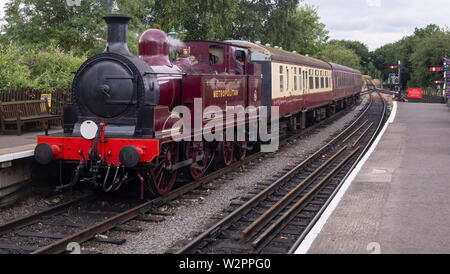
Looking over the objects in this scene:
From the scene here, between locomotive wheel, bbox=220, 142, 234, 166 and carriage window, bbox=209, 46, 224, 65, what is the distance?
1.89m

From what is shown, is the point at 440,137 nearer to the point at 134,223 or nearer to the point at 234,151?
the point at 234,151

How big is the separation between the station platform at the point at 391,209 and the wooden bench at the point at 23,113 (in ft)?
26.9

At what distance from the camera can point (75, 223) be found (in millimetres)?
7180

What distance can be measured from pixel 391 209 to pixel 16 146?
740cm

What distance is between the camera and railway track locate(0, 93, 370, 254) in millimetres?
6160

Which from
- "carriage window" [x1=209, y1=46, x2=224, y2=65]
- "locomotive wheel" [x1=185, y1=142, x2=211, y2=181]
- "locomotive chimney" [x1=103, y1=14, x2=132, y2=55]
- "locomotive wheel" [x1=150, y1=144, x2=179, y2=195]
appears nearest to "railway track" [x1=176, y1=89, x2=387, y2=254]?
"locomotive wheel" [x1=150, y1=144, x2=179, y2=195]

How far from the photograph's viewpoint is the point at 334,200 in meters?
7.47

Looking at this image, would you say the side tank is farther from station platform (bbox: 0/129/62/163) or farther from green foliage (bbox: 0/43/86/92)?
green foliage (bbox: 0/43/86/92)

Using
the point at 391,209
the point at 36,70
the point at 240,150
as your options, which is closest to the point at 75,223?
the point at 391,209

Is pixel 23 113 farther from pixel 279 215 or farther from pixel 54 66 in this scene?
pixel 279 215

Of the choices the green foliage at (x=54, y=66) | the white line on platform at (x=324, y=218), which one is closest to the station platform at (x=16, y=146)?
the green foliage at (x=54, y=66)

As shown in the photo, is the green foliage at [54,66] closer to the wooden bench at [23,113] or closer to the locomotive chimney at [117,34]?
the wooden bench at [23,113]

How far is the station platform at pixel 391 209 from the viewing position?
17.6ft

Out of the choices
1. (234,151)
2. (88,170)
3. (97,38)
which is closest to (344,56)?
(97,38)
